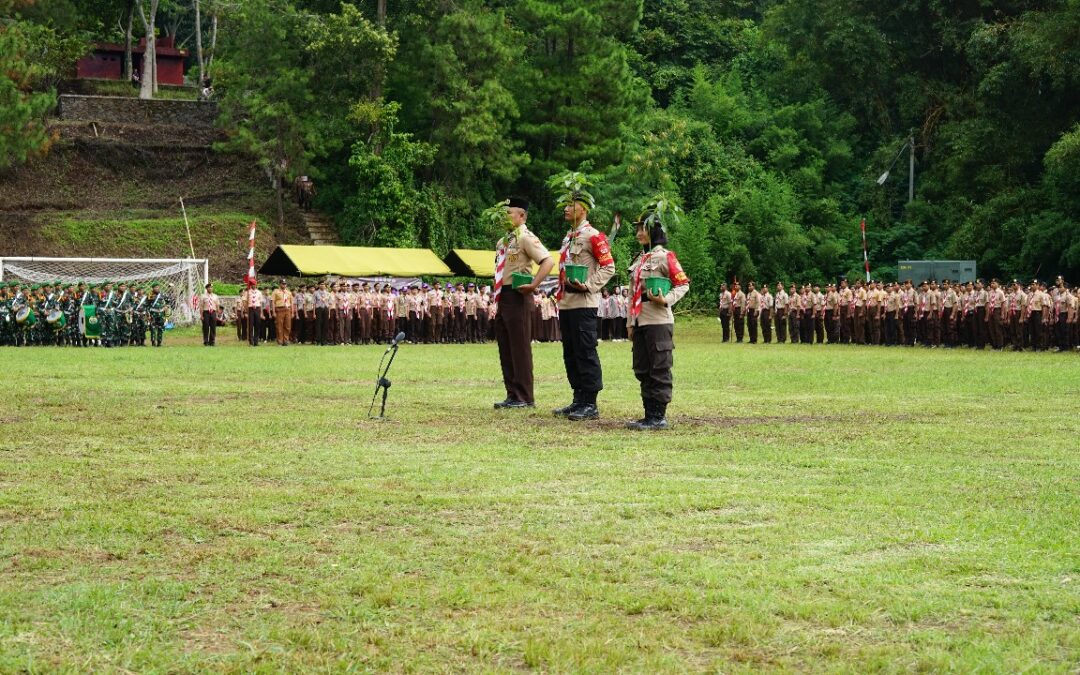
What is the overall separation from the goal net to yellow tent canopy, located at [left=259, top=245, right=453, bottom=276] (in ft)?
10.7

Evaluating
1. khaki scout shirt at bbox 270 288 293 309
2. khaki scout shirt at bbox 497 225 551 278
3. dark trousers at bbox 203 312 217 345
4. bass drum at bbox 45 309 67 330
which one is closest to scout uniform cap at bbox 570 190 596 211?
khaki scout shirt at bbox 497 225 551 278

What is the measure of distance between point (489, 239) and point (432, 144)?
4482mm

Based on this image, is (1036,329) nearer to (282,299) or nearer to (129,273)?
(282,299)

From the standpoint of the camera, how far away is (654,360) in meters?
12.8

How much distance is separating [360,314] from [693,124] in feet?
82.1

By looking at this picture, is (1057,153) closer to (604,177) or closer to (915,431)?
(604,177)

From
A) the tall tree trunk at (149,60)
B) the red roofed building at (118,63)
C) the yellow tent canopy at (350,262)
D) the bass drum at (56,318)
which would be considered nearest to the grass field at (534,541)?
the bass drum at (56,318)

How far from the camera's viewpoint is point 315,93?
174 ft

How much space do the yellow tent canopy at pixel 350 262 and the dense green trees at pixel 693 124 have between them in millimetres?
7234

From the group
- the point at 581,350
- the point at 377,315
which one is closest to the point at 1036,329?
the point at 377,315

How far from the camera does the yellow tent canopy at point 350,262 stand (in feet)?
135

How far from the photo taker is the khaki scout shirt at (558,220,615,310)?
13844 millimetres

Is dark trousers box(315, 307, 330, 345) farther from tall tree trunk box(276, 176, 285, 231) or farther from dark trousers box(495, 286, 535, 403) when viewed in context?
dark trousers box(495, 286, 535, 403)

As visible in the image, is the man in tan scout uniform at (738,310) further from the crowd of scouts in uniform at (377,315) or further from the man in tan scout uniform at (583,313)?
the man in tan scout uniform at (583,313)
